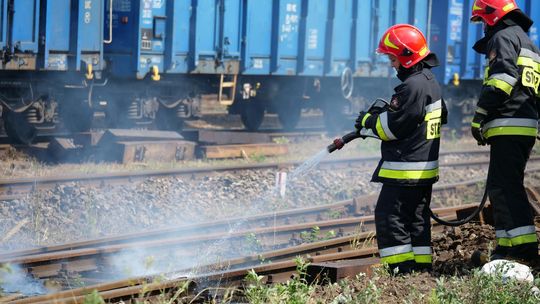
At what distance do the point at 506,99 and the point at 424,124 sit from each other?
2.14 ft

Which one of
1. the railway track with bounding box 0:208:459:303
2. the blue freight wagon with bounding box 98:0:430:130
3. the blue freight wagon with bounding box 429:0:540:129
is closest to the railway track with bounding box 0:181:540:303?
the railway track with bounding box 0:208:459:303

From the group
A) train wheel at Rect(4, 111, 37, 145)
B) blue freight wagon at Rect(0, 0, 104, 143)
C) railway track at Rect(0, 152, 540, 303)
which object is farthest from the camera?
train wheel at Rect(4, 111, 37, 145)

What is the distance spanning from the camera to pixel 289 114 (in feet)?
63.7

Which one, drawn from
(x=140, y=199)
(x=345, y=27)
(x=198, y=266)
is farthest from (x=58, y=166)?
(x=345, y=27)

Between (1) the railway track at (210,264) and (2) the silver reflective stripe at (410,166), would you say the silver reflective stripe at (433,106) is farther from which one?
(1) the railway track at (210,264)

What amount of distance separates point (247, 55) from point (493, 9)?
34.7 ft

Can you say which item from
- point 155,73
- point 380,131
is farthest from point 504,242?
point 155,73

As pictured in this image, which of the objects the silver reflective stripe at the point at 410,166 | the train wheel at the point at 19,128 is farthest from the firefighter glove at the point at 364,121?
A: the train wheel at the point at 19,128

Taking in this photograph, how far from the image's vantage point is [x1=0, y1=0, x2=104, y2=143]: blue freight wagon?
13227 millimetres

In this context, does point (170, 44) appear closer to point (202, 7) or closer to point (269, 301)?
point (202, 7)

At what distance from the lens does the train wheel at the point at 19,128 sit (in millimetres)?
14023

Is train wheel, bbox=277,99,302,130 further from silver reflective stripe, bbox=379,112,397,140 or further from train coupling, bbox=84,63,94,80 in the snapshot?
silver reflective stripe, bbox=379,112,397,140

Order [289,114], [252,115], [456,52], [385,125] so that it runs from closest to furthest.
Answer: [385,125], [252,115], [289,114], [456,52]

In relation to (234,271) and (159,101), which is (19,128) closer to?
(159,101)
